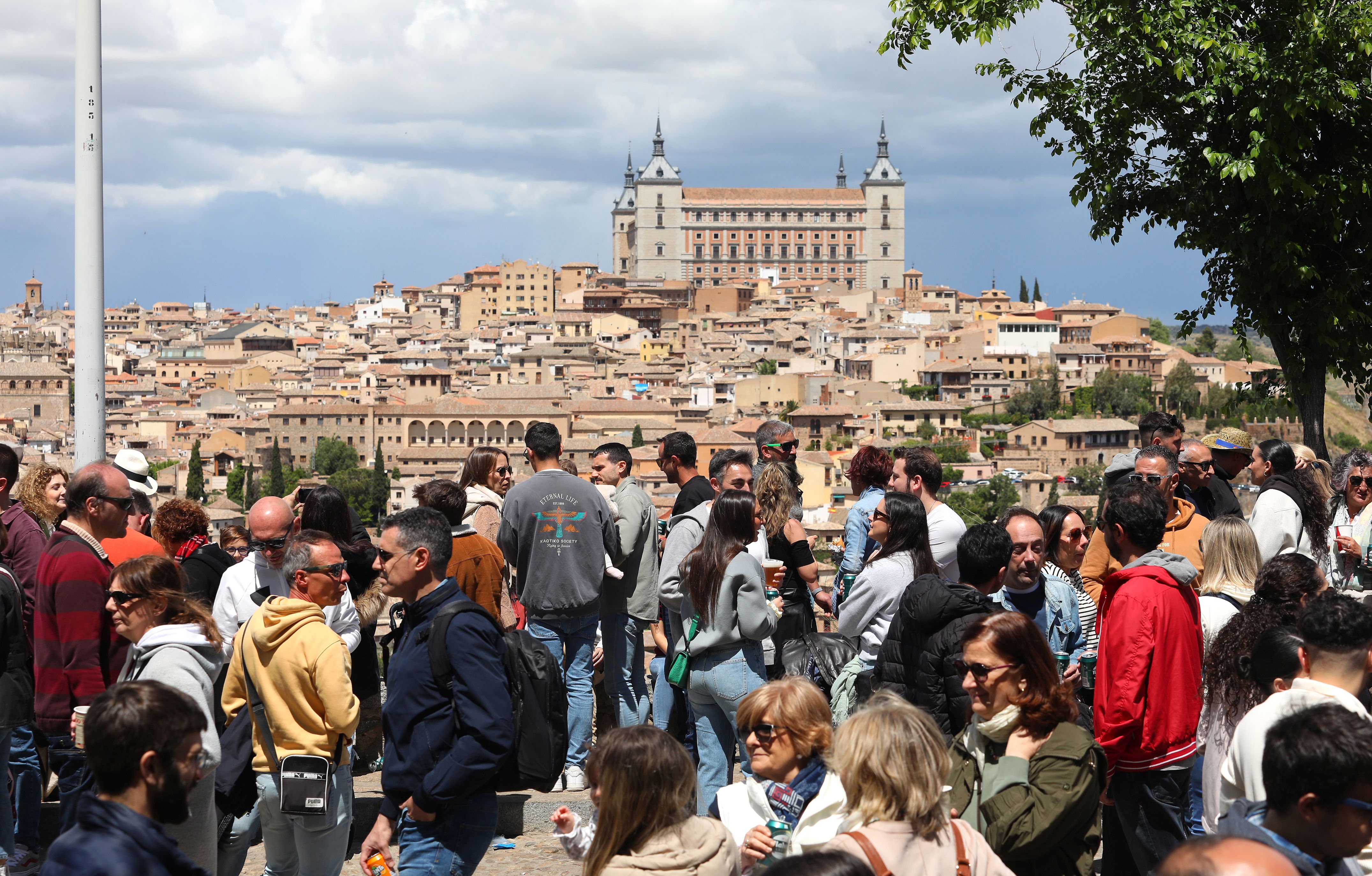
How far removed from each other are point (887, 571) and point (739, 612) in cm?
56

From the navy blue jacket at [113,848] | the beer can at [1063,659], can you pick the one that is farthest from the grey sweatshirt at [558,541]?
the navy blue jacket at [113,848]

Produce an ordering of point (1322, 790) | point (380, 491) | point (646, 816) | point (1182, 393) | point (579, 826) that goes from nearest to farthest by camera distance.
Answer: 1. point (1322, 790)
2. point (646, 816)
3. point (579, 826)
4. point (380, 491)
5. point (1182, 393)

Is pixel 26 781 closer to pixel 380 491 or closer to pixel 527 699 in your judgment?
pixel 527 699

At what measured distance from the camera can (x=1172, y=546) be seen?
213 inches

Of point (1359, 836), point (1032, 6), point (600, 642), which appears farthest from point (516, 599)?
point (1032, 6)

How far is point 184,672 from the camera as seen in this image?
11.8ft

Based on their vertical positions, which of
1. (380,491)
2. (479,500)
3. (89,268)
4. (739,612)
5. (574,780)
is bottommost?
(380,491)

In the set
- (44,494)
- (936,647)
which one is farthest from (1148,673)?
(44,494)

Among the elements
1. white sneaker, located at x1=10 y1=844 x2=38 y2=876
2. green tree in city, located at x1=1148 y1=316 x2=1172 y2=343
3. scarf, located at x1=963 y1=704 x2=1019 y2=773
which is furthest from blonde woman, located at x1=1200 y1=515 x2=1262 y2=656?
green tree in city, located at x1=1148 y1=316 x2=1172 y2=343

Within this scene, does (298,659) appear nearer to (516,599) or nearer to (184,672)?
(184,672)

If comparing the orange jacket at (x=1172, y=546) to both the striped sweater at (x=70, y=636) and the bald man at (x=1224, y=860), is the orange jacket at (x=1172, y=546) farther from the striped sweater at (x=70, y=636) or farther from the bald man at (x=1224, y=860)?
the striped sweater at (x=70, y=636)

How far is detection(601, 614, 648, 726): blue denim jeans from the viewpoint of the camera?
605cm

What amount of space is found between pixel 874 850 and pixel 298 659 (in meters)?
1.74

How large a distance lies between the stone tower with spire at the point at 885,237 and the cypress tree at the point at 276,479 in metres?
81.4
